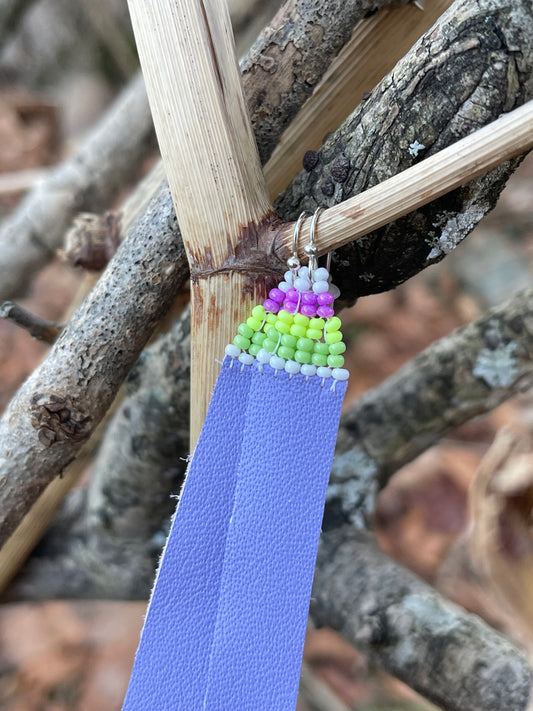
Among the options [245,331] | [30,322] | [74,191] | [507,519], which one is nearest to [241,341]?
[245,331]

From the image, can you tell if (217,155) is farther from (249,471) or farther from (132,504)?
(132,504)

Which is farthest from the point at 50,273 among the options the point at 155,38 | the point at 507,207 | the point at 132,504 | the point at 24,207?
the point at 155,38

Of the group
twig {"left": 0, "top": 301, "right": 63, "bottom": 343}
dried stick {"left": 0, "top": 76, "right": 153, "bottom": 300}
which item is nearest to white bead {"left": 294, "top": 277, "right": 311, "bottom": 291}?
twig {"left": 0, "top": 301, "right": 63, "bottom": 343}

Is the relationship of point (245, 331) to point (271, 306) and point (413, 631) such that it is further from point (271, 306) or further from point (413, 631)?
point (413, 631)

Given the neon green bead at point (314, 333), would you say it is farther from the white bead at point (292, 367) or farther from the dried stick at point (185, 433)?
the dried stick at point (185, 433)

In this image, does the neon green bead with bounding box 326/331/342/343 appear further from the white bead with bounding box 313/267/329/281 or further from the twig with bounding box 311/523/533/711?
the twig with bounding box 311/523/533/711
